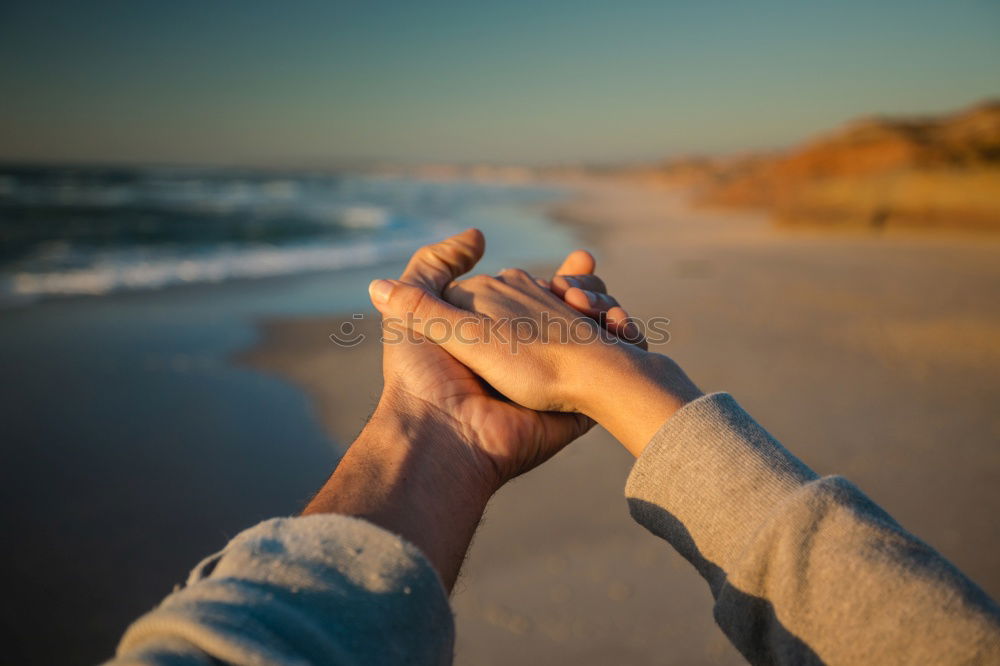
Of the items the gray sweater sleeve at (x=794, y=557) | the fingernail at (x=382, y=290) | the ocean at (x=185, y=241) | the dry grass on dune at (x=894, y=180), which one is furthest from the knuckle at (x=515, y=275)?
the dry grass on dune at (x=894, y=180)

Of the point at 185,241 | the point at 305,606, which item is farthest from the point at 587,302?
the point at 185,241

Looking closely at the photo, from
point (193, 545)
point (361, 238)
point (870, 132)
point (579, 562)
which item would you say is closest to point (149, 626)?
point (579, 562)

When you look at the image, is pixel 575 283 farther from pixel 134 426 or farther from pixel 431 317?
pixel 134 426

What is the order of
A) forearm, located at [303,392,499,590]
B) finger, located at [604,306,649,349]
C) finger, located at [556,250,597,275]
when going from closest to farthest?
1. forearm, located at [303,392,499,590]
2. finger, located at [604,306,649,349]
3. finger, located at [556,250,597,275]

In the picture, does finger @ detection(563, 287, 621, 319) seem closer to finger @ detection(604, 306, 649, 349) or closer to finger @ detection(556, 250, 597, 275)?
finger @ detection(604, 306, 649, 349)

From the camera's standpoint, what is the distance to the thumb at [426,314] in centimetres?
174

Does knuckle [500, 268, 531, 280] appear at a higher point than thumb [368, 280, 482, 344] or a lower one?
higher

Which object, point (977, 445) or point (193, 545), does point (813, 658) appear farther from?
point (977, 445)

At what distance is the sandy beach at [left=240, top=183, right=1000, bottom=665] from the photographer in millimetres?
2361

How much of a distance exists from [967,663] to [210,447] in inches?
150

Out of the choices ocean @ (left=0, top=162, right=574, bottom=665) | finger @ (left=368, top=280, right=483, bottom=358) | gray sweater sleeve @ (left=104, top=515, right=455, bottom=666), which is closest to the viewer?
gray sweater sleeve @ (left=104, top=515, right=455, bottom=666)

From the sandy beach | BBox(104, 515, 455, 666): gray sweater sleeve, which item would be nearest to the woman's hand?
BBox(104, 515, 455, 666): gray sweater sleeve

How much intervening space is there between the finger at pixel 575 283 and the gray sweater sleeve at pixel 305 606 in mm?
1331

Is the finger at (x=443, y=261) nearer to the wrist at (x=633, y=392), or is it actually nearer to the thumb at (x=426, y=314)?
the thumb at (x=426, y=314)
